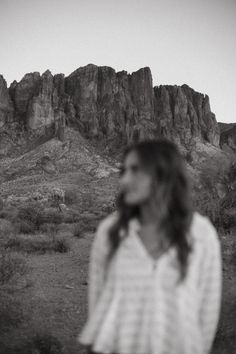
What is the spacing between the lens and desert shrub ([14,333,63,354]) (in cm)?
443

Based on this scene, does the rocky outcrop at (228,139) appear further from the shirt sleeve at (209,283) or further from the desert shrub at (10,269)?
the shirt sleeve at (209,283)

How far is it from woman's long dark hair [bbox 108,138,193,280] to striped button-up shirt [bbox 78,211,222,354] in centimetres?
4

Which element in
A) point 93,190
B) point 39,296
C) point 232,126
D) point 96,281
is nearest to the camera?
point 96,281

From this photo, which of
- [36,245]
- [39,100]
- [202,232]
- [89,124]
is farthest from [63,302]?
[39,100]

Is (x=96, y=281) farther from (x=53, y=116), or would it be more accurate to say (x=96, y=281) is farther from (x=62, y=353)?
(x=53, y=116)

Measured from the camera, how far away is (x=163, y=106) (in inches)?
3676

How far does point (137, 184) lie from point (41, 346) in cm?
364

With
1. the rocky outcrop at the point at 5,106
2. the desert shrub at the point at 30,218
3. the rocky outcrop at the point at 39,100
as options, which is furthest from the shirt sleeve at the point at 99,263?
the rocky outcrop at the point at 5,106

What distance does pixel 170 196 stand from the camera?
5.91 ft

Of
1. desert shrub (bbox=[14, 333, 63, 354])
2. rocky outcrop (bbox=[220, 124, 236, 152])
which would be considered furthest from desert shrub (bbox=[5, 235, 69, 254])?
rocky outcrop (bbox=[220, 124, 236, 152])

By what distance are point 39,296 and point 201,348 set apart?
550 cm

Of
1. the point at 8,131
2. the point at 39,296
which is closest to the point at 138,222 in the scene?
the point at 39,296

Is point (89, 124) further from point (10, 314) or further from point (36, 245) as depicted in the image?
point (10, 314)

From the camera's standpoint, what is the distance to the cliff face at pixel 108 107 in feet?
257
